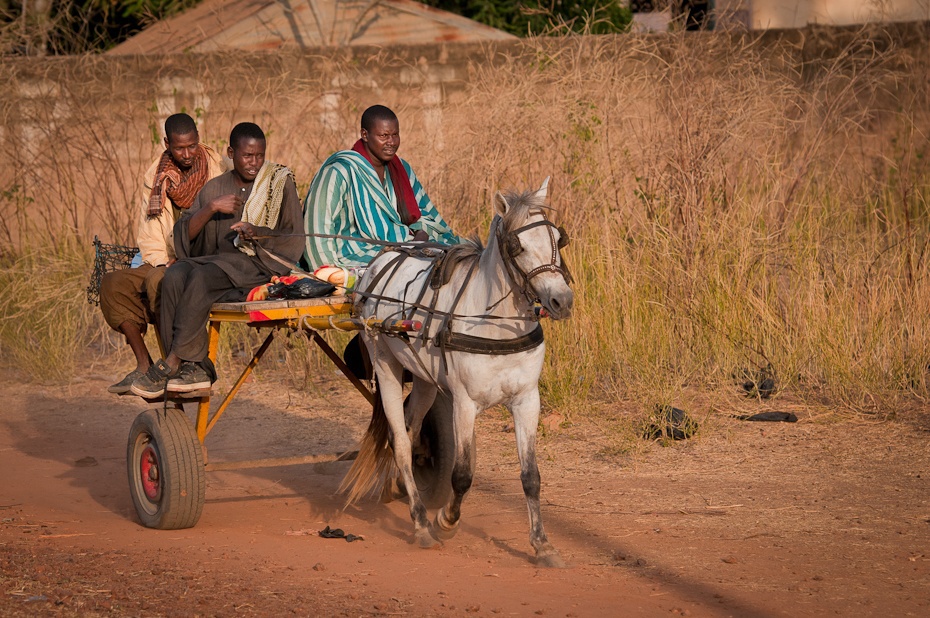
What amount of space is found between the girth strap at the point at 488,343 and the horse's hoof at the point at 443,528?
36.7 inches

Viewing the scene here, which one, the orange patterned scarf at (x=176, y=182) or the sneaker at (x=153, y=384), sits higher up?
the orange patterned scarf at (x=176, y=182)

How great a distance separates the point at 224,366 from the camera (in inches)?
396

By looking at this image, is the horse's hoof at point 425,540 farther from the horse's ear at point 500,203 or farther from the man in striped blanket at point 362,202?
the horse's ear at point 500,203

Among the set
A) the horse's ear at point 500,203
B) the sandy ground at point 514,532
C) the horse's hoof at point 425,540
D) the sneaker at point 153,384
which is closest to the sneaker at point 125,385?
the sneaker at point 153,384

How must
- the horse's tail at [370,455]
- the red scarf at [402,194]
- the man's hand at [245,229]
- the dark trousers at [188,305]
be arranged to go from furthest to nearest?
the red scarf at [402,194], the horse's tail at [370,455], the man's hand at [245,229], the dark trousers at [188,305]

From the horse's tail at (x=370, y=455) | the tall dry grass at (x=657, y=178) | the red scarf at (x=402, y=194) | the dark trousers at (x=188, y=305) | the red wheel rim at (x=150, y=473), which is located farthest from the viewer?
the tall dry grass at (x=657, y=178)

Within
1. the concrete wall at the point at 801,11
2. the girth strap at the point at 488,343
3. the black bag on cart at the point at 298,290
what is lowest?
the girth strap at the point at 488,343

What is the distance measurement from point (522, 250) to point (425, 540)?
170 cm

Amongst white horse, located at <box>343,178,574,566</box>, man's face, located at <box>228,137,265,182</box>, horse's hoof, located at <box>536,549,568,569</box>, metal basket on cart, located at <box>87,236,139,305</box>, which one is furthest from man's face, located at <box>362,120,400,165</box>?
horse's hoof, located at <box>536,549,568,569</box>

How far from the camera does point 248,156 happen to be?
6.10 m

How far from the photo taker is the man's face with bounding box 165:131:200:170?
6305 mm

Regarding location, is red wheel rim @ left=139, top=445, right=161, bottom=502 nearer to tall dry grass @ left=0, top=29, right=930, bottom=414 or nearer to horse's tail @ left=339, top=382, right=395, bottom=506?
horse's tail @ left=339, top=382, right=395, bottom=506

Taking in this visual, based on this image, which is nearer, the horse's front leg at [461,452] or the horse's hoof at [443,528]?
the horse's front leg at [461,452]

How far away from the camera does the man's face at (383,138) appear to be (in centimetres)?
625
